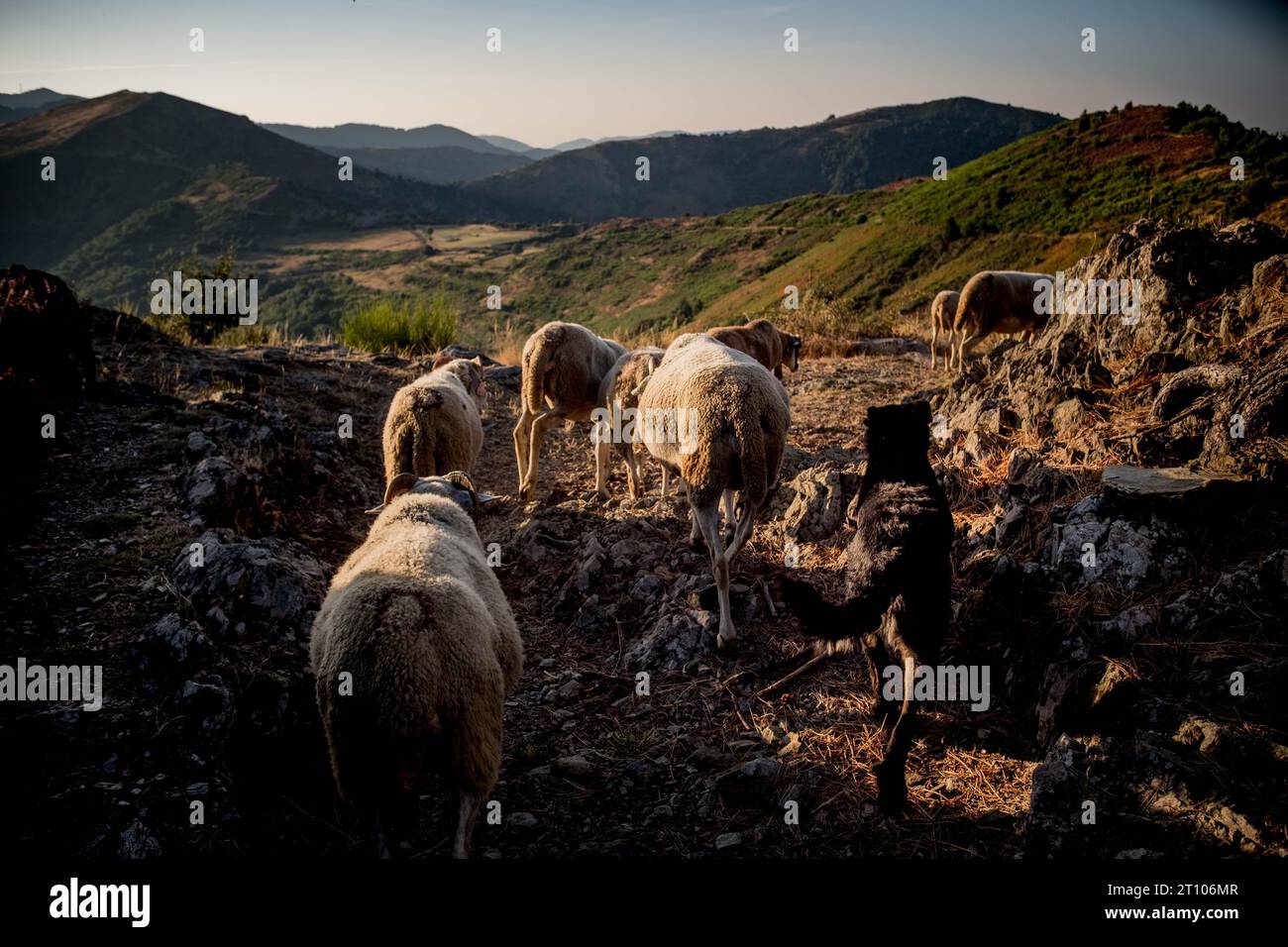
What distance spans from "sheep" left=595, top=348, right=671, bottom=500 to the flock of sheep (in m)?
0.11

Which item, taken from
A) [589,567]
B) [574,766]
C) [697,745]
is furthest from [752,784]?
[589,567]

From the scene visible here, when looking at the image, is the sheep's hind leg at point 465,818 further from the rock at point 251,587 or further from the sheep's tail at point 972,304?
the sheep's tail at point 972,304

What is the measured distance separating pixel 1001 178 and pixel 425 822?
71.9m

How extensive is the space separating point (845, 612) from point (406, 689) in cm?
226

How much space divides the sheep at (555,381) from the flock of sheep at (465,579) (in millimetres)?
1211

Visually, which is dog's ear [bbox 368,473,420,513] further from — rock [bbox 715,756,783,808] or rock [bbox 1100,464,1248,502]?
rock [bbox 1100,464,1248,502]

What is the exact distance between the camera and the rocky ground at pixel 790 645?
3.38m

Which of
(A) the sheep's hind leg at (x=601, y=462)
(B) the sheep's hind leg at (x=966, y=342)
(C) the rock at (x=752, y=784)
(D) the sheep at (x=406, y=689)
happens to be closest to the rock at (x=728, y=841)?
(C) the rock at (x=752, y=784)

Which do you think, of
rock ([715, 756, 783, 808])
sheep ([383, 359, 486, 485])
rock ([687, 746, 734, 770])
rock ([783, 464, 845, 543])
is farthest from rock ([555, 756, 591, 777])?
sheep ([383, 359, 486, 485])

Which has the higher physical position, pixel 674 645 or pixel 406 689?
pixel 406 689

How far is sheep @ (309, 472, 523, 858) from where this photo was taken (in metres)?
3.07

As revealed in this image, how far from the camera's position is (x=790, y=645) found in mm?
5414

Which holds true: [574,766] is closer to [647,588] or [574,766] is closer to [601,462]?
[647,588]
